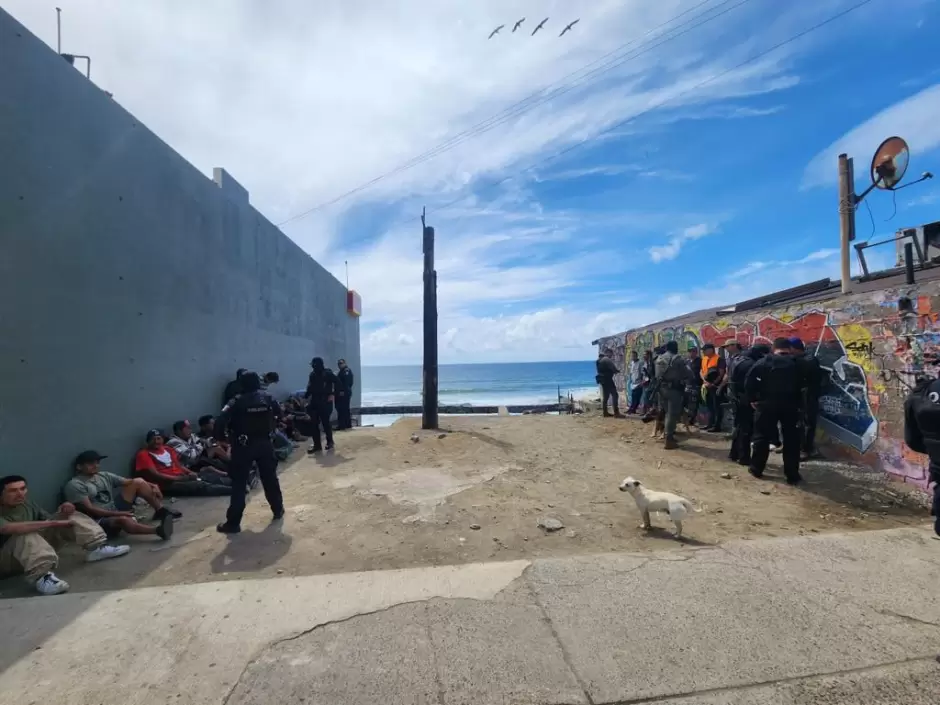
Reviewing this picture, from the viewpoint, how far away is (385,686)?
2455mm

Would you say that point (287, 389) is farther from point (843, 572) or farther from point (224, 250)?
point (843, 572)

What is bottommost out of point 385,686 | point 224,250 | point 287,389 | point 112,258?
point 385,686

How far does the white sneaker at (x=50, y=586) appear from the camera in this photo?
3559 millimetres

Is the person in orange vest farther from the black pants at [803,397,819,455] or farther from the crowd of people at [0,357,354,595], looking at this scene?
the crowd of people at [0,357,354,595]

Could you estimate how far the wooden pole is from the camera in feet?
35.0

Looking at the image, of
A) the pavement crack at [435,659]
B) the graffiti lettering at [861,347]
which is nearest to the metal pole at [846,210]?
the graffiti lettering at [861,347]

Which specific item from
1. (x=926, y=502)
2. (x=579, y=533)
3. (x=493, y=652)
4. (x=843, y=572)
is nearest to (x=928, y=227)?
(x=926, y=502)

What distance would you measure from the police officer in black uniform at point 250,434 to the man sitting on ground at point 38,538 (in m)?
1.00

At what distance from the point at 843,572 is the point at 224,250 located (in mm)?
10104

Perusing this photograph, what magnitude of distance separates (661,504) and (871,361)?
3.57 metres

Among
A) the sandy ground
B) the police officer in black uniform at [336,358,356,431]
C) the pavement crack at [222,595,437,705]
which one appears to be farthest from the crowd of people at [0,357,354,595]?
the police officer in black uniform at [336,358,356,431]

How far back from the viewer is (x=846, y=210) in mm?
7184

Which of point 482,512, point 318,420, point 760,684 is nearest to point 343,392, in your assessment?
point 318,420

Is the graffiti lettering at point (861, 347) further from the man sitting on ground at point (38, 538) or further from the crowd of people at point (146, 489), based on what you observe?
the man sitting on ground at point (38, 538)
